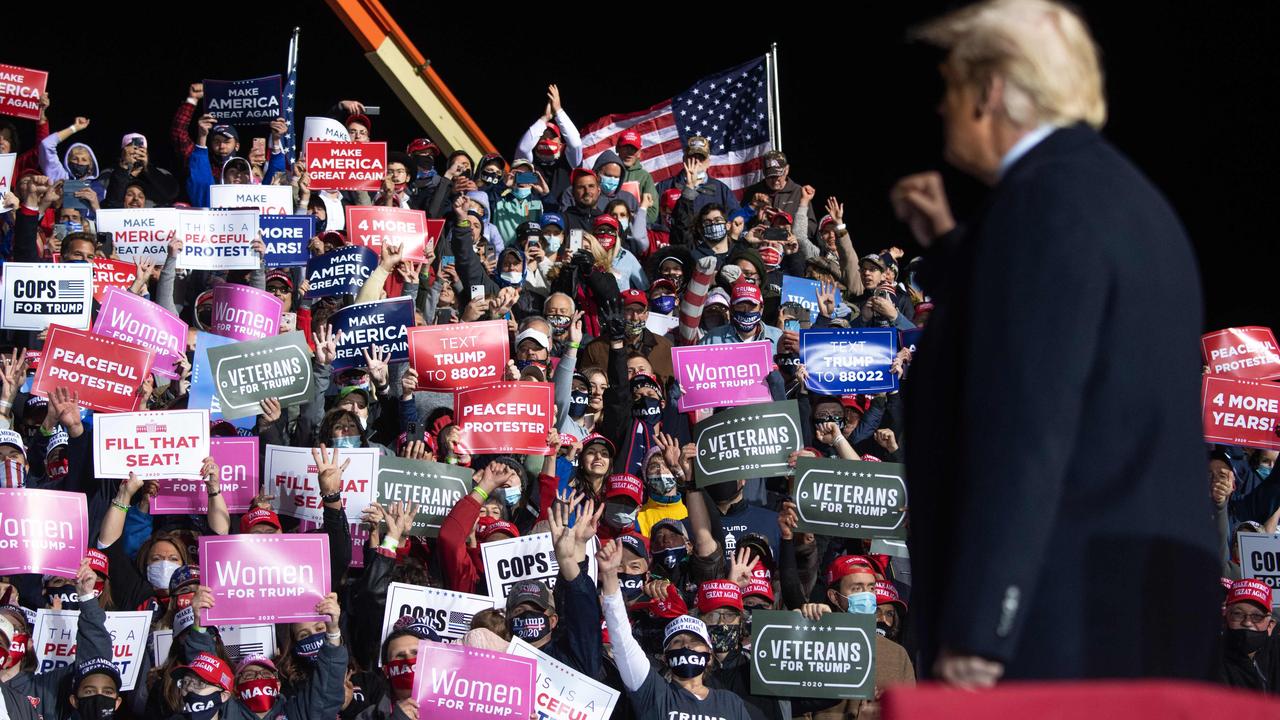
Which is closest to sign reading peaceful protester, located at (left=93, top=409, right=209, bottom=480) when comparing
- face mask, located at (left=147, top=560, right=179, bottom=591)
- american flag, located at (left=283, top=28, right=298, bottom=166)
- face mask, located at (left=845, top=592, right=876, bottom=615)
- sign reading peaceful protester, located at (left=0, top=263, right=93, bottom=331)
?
face mask, located at (left=147, top=560, right=179, bottom=591)

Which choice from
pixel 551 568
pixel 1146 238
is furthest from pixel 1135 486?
pixel 551 568

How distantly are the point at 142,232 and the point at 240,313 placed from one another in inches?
61.4

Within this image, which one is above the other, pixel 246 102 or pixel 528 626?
pixel 246 102

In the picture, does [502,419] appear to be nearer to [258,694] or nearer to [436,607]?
[436,607]

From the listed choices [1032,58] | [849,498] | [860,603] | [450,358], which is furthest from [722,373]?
[1032,58]

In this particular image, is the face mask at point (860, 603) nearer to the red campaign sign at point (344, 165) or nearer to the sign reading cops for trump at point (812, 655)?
the sign reading cops for trump at point (812, 655)

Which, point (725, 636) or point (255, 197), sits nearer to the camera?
point (725, 636)

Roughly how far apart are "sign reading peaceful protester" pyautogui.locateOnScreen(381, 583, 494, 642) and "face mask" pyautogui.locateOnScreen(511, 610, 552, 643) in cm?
23

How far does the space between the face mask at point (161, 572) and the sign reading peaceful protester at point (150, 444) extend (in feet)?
1.55

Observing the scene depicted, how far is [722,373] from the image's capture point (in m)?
9.94

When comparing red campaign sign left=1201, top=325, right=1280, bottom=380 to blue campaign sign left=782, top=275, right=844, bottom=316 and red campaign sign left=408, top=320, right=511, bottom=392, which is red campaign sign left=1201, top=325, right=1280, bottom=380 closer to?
blue campaign sign left=782, top=275, right=844, bottom=316

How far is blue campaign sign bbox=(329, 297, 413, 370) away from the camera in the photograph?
31.7 feet

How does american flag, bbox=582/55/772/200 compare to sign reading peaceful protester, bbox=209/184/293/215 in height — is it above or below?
above

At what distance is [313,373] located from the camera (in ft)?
31.8
